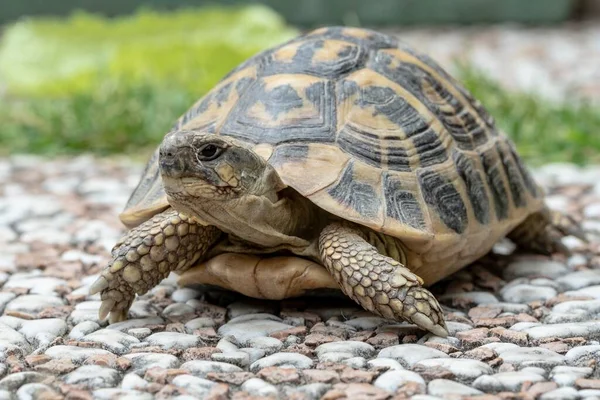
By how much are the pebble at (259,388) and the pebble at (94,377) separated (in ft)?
1.04

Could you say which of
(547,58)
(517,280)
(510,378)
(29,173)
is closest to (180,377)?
(510,378)

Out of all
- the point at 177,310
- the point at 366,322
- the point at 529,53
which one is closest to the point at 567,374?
the point at 366,322

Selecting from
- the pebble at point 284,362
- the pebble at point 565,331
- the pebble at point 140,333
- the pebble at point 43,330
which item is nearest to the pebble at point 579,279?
the pebble at point 565,331

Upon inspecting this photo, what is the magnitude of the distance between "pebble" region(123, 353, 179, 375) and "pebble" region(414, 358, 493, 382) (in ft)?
2.03

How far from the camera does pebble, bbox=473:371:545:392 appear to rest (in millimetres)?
2098

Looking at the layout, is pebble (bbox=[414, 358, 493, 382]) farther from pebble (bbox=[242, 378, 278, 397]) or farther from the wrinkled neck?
the wrinkled neck

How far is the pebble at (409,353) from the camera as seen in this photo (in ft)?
7.51

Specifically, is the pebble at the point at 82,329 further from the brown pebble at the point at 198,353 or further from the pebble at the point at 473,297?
the pebble at the point at 473,297

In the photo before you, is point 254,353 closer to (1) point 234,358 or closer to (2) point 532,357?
(1) point 234,358

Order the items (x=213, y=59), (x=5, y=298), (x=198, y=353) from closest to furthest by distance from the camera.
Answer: (x=198, y=353) → (x=5, y=298) → (x=213, y=59)

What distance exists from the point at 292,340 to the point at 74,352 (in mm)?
584

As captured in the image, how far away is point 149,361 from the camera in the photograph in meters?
2.27

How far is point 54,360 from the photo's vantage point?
2268mm

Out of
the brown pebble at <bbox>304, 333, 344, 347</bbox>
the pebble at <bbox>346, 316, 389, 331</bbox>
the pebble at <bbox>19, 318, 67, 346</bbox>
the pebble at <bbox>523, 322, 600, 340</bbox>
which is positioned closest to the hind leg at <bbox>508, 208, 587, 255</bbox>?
the pebble at <bbox>523, 322, 600, 340</bbox>
